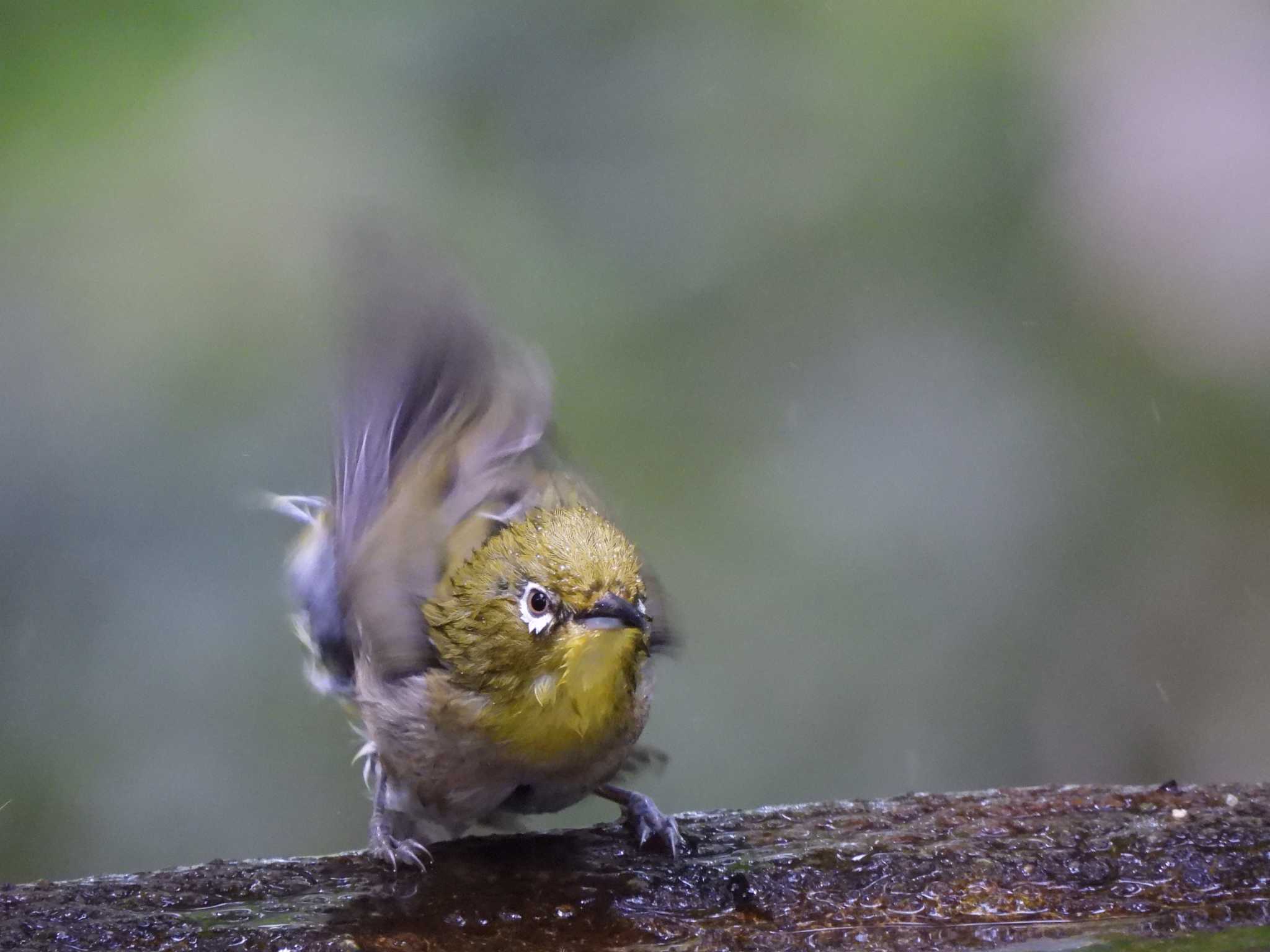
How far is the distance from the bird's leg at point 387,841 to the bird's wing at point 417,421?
429 millimetres

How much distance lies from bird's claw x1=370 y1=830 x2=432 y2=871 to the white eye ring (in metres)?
0.71

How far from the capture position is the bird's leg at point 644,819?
3.59m

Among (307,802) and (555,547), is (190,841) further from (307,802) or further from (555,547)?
(555,547)

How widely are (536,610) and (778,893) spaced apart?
870 millimetres

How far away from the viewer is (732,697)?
651cm

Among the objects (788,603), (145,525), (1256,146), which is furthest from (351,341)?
(1256,146)

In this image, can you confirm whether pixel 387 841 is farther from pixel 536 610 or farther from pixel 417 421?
pixel 417 421

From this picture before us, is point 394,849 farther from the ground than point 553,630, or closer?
closer

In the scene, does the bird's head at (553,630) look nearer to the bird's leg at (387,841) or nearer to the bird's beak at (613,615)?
the bird's beak at (613,615)

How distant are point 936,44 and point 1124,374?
2.08 meters

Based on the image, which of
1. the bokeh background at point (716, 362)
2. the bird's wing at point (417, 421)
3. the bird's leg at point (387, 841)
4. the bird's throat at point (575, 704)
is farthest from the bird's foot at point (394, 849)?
the bokeh background at point (716, 362)

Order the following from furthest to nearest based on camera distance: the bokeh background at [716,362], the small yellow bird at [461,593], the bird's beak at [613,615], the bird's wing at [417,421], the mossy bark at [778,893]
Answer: the bokeh background at [716,362]
the bird's wing at [417,421]
the small yellow bird at [461,593]
the bird's beak at [613,615]
the mossy bark at [778,893]

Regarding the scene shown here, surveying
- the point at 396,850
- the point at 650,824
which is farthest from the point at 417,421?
the point at 650,824

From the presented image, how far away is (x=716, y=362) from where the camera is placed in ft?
24.1
